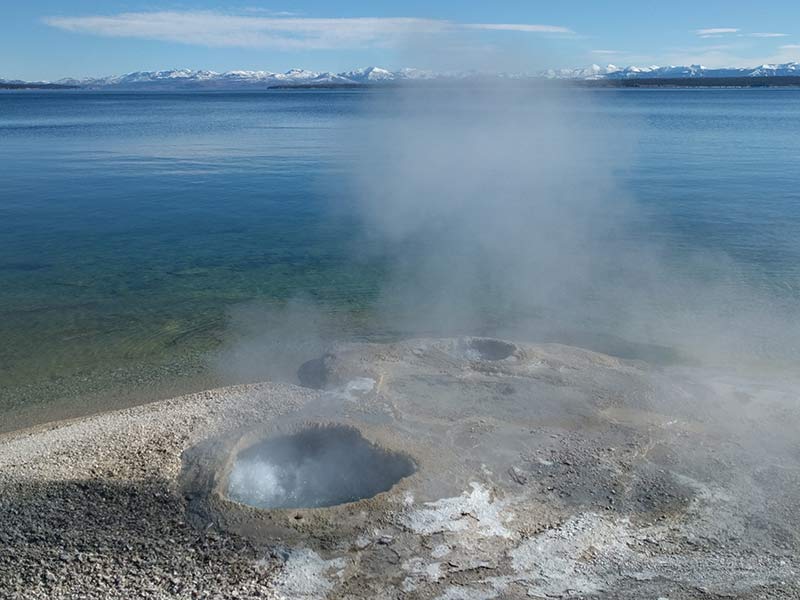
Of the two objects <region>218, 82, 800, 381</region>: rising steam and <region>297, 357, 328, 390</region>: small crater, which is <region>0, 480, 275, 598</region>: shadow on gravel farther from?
<region>218, 82, 800, 381</region>: rising steam

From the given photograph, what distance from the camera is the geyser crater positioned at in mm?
9438

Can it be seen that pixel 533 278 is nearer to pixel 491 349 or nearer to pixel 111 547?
pixel 491 349

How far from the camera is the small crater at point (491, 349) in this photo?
13703mm

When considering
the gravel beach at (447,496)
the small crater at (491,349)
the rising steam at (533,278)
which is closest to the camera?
the gravel beach at (447,496)

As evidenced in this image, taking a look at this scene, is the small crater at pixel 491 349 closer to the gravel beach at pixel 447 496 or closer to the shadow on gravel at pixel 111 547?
the gravel beach at pixel 447 496

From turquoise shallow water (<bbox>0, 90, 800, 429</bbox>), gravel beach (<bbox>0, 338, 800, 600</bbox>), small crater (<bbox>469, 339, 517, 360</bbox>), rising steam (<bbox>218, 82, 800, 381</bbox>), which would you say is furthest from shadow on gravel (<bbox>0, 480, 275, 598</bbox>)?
small crater (<bbox>469, 339, 517, 360</bbox>)

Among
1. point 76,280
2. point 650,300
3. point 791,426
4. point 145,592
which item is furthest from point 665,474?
point 76,280

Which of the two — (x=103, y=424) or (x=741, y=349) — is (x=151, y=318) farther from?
(x=741, y=349)

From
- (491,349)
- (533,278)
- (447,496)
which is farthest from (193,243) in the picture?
(447,496)

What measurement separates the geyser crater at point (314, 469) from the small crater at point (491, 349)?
A: 3.91 meters

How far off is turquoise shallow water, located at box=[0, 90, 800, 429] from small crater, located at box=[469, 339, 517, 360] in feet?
6.62

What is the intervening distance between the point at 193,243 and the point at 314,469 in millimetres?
15208

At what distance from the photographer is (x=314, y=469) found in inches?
398

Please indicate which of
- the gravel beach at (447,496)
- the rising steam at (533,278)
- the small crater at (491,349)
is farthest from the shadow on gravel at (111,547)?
the small crater at (491,349)
